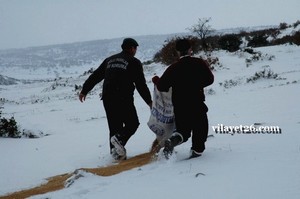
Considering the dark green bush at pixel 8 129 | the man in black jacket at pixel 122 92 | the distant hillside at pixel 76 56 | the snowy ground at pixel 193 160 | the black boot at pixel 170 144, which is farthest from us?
the distant hillside at pixel 76 56

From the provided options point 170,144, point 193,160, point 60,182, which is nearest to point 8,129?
point 60,182

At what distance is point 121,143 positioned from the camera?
5559mm

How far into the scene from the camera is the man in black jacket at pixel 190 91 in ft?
15.1

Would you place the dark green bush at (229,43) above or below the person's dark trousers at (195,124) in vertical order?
above

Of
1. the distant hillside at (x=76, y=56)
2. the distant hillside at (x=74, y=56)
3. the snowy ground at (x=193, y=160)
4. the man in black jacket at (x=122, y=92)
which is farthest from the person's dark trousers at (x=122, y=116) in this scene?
the distant hillside at (x=74, y=56)

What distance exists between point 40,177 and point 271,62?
18.9 meters

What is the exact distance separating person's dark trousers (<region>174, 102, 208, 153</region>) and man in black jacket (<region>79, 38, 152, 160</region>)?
1.01m

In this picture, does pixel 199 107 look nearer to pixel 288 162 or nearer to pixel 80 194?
pixel 288 162

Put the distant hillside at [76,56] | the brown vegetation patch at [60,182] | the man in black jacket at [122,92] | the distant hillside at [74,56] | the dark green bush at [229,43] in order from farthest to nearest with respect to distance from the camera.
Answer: the distant hillside at [74,56] → the distant hillside at [76,56] → the dark green bush at [229,43] → the man in black jacket at [122,92] → the brown vegetation patch at [60,182]

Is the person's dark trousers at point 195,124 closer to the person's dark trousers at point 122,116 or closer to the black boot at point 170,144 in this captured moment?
the black boot at point 170,144

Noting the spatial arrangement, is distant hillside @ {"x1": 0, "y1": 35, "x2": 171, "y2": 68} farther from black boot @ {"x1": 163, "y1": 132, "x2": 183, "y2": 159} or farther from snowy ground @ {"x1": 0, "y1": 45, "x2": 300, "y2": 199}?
black boot @ {"x1": 163, "y1": 132, "x2": 183, "y2": 159}

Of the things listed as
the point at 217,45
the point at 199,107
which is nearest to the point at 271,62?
the point at 217,45

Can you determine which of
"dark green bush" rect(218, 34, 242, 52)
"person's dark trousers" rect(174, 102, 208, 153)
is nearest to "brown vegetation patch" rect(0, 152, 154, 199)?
"person's dark trousers" rect(174, 102, 208, 153)

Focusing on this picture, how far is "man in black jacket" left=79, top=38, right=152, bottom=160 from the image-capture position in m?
5.54
